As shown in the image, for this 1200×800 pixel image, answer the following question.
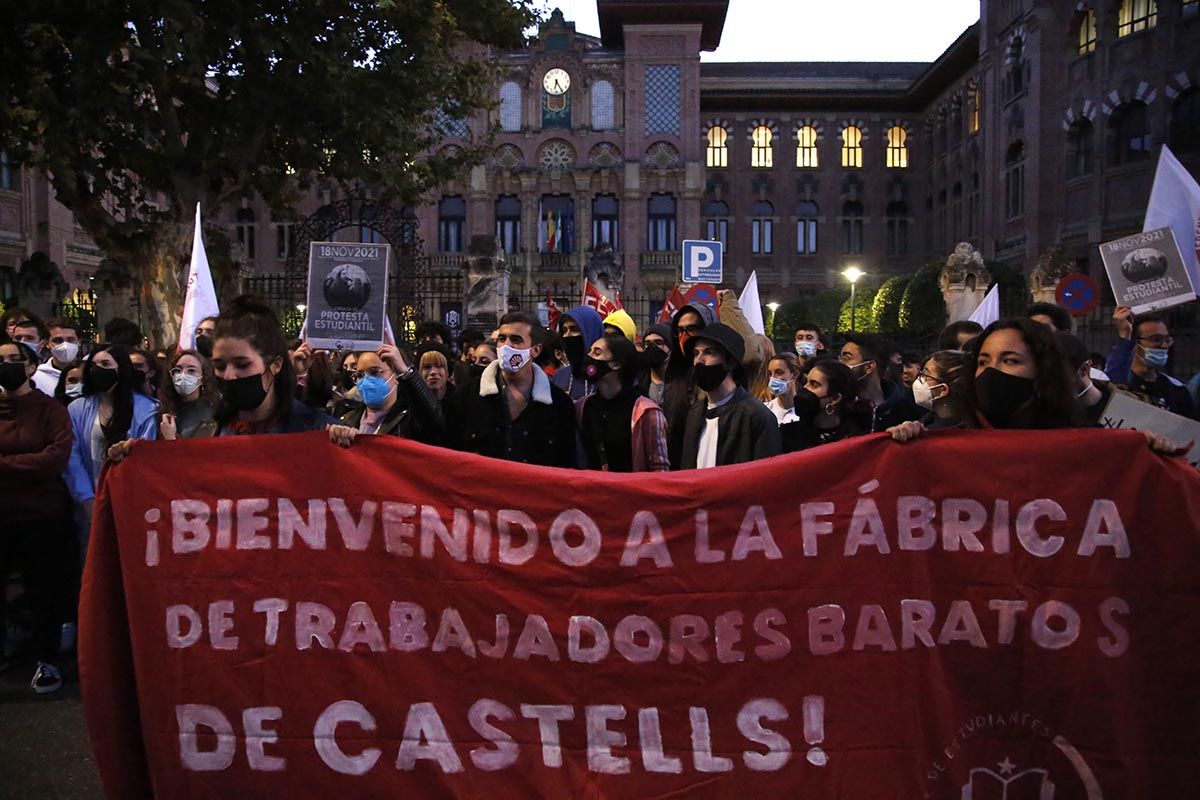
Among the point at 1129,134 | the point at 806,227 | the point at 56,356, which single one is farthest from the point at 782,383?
the point at 806,227

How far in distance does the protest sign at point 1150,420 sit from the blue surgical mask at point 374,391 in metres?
3.20

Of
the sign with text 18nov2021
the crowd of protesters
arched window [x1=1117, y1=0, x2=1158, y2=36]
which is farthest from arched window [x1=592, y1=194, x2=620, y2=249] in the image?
the sign with text 18nov2021

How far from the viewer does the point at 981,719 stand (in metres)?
3.48

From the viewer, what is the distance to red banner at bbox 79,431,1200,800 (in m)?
3.47

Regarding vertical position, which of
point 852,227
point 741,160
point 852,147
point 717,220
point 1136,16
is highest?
point 852,147

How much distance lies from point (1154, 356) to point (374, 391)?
15.4 ft

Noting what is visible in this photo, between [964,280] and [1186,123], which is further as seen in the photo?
[1186,123]

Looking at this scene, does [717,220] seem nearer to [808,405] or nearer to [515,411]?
[808,405]

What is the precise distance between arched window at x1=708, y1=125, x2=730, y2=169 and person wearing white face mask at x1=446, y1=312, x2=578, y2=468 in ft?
169

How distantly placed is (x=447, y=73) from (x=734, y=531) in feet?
47.7

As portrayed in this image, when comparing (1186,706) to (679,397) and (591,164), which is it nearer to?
(679,397)

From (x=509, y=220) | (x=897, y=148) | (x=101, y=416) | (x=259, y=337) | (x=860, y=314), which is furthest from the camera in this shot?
(x=897, y=148)

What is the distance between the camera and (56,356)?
896 centimetres

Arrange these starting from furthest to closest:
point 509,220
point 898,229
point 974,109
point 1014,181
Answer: point 898,229 < point 509,220 < point 974,109 < point 1014,181
